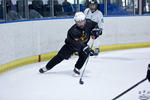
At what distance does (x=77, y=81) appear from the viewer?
17.4ft

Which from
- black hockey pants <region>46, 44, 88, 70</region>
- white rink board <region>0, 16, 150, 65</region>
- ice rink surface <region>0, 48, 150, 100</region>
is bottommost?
ice rink surface <region>0, 48, 150, 100</region>

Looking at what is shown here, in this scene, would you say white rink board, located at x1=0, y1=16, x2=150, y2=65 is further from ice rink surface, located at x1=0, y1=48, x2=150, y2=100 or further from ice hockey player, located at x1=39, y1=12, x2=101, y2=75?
ice hockey player, located at x1=39, y1=12, x2=101, y2=75

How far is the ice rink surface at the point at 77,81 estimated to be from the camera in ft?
14.8

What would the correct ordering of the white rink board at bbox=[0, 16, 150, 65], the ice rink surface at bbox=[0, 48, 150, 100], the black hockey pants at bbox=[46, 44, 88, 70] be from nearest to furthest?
the ice rink surface at bbox=[0, 48, 150, 100] < the black hockey pants at bbox=[46, 44, 88, 70] < the white rink board at bbox=[0, 16, 150, 65]

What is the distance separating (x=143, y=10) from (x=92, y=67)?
11.1ft

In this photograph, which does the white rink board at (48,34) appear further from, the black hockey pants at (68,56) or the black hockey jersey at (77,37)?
the black hockey jersey at (77,37)

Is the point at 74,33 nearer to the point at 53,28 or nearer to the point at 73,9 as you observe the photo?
the point at 53,28

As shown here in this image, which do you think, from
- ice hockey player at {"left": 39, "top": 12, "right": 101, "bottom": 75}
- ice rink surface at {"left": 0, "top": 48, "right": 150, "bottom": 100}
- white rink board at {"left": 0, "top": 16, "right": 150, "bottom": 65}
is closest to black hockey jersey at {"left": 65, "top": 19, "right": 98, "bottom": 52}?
ice hockey player at {"left": 39, "top": 12, "right": 101, "bottom": 75}

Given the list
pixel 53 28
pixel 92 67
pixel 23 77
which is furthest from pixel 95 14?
pixel 23 77

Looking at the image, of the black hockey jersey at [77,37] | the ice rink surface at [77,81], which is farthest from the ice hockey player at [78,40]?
the ice rink surface at [77,81]

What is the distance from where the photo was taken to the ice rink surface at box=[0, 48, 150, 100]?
14.8 ft

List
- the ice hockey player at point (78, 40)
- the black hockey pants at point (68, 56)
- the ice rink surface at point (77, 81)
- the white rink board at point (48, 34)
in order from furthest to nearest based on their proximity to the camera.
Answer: the white rink board at point (48, 34) < the black hockey pants at point (68, 56) < the ice hockey player at point (78, 40) < the ice rink surface at point (77, 81)

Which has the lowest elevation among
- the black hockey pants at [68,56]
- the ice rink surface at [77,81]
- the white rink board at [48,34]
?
the ice rink surface at [77,81]

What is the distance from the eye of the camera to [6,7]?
20.4ft
